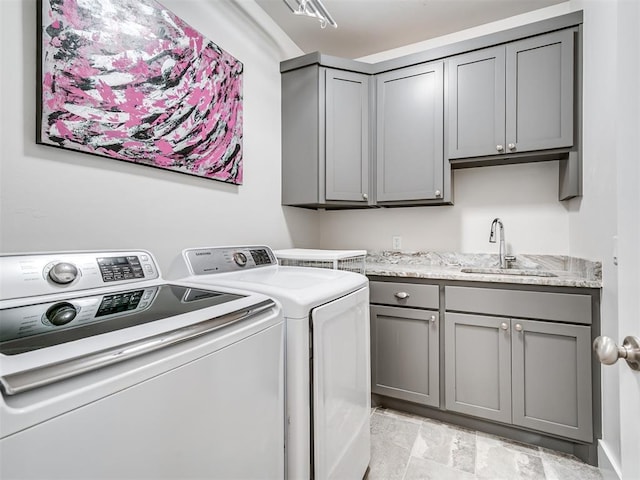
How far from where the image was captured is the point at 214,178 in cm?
176

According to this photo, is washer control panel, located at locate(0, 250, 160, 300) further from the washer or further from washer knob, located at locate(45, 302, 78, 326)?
washer knob, located at locate(45, 302, 78, 326)

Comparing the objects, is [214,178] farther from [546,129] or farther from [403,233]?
[546,129]

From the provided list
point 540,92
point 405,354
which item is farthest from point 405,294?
point 540,92

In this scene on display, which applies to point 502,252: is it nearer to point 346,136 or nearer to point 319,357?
point 346,136

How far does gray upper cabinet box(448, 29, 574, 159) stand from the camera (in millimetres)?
1899

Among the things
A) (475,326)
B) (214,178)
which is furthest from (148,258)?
(475,326)

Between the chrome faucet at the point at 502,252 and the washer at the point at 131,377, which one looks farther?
the chrome faucet at the point at 502,252

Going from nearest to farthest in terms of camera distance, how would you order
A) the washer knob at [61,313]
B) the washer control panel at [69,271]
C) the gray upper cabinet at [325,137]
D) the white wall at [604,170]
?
1. the washer knob at [61,313]
2. the washer control panel at [69,271]
3. the white wall at [604,170]
4. the gray upper cabinet at [325,137]

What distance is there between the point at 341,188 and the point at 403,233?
0.69 meters

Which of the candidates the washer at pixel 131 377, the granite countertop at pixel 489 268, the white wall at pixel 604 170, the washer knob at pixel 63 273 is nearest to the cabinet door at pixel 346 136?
the granite countertop at pixel 489 268

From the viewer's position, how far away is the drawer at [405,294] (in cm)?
197

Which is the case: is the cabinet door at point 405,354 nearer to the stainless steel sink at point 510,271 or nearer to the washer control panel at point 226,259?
the stainless steel sink at point 510,271

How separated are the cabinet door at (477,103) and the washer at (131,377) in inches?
70.8

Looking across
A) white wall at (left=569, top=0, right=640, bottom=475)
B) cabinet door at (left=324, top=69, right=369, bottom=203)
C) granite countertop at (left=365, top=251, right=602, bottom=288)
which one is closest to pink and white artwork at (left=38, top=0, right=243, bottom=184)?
cabinet door at (left=324, top=69, right=369, bottom=203)
